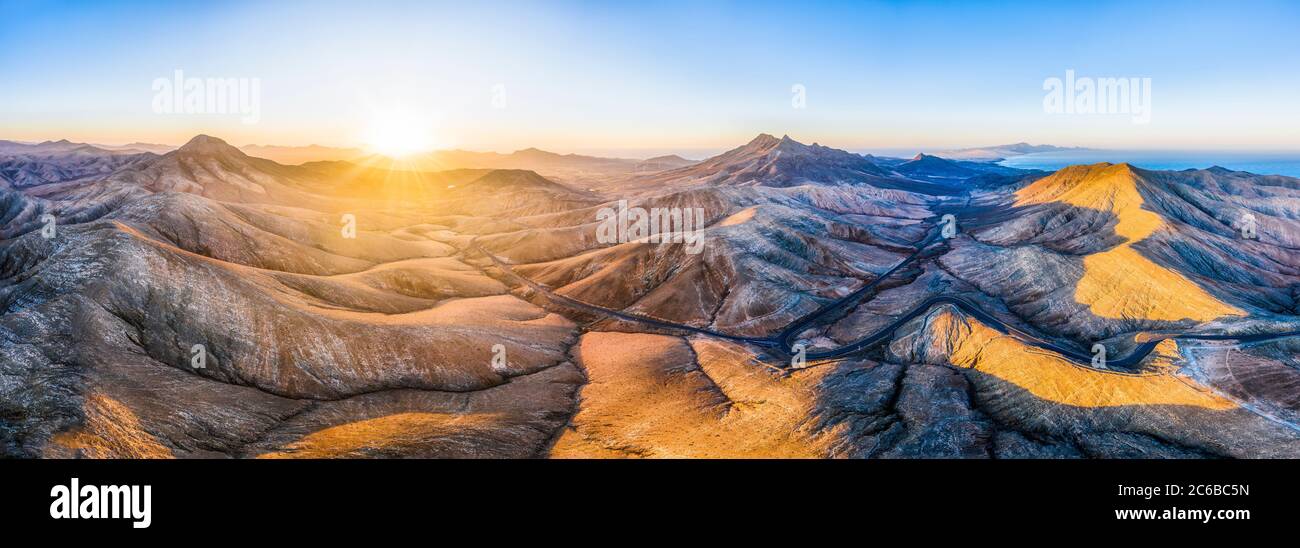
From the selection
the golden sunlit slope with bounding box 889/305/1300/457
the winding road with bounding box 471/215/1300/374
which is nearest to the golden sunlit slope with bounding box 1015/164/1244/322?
the winding road with bounding box 471/215/1300/374

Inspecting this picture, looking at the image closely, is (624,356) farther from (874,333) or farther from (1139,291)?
(1139,291)

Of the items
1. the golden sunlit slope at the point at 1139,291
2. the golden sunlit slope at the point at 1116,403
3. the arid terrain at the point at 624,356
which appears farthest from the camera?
the golden sunlit slope at the point at 1139,291

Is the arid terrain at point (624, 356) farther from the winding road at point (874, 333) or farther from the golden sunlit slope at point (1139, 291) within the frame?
the winding road at point (874, 333)

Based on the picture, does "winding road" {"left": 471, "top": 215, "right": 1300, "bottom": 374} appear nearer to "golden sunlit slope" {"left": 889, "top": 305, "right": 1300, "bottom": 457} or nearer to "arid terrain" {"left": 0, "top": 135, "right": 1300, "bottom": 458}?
"arid terrain" {"left": 0, "top": 135, "right": 1300, "bottom": 458}

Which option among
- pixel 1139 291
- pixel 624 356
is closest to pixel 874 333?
pixel 624 356

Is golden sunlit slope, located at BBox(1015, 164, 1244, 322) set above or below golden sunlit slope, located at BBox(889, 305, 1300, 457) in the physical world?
above

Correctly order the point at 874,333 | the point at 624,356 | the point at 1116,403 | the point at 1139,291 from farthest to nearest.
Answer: the point at 1139,291 → the point at 874,333 → the point at 624,356 → the point at 1116,403

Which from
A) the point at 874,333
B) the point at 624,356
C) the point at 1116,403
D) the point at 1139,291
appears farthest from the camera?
the point at 1139,291

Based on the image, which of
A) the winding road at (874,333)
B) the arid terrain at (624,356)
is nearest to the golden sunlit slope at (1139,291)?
the arid terrain at (624,356)

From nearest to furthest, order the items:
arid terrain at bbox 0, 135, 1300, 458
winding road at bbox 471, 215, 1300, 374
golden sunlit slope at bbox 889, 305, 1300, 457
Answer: arid terrain at bbox 0, 135, 1300, 458
golden sunlit slope at bbox 889, 305, 1300, 457
winding road at bbox 471, 215, 1300, 374
